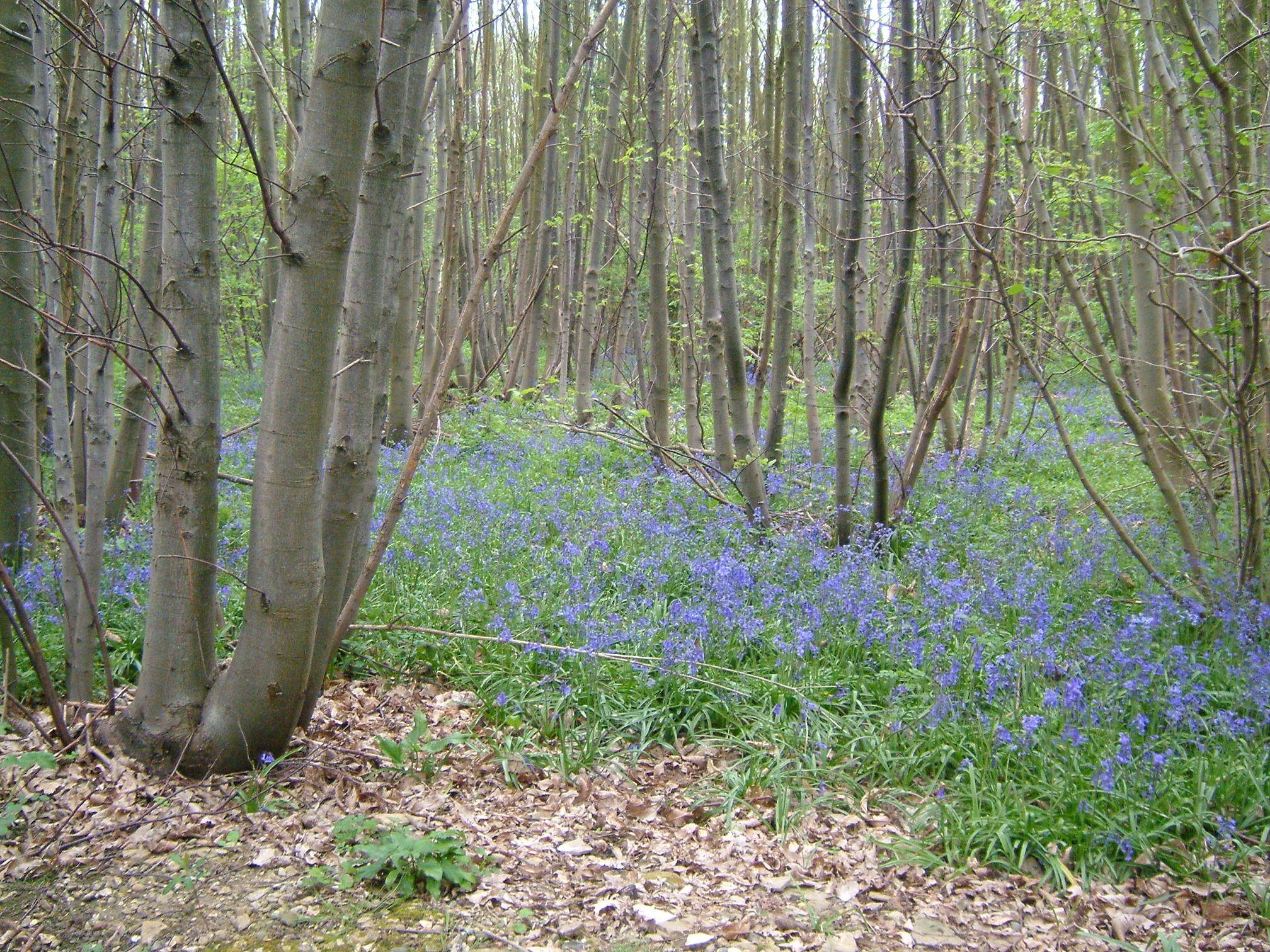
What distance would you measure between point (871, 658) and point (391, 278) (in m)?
2.89

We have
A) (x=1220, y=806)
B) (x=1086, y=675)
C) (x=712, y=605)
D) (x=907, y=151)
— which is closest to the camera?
(x=1220, y=806)

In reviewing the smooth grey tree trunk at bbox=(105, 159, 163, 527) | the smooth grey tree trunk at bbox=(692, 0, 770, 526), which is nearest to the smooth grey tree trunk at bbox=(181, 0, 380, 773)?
the smooth grey tree trunk at bbox=(105, 159, 163, 527)

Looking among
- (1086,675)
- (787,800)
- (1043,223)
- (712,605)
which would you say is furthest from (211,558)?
(1043,223)

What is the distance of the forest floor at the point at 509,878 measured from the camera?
7.84 ft

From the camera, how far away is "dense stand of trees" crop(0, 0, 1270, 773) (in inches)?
107

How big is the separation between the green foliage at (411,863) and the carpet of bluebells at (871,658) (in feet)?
2.70

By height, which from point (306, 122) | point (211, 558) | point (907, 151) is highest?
point (907, 151)

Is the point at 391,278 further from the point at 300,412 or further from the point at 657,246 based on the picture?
the point at 657,246

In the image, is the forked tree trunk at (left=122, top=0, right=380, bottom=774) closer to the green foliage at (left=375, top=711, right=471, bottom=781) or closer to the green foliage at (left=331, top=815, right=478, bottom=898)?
the green foliage at (left=375, top=711, right=471, bottom=781)

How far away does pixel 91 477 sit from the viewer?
322 cm

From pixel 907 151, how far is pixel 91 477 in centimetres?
465

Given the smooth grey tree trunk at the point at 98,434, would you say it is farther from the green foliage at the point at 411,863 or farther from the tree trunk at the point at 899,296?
the tree trunk at the point at 899,296

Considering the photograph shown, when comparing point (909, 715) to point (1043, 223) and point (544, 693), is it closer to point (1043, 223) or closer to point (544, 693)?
point (544, 693)

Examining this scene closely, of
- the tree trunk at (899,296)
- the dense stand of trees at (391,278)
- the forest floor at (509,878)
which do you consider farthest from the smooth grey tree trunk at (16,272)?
the tree trunk at (899,296)
